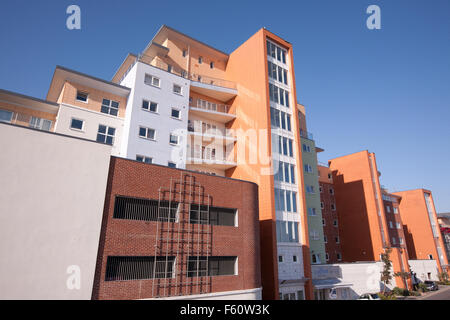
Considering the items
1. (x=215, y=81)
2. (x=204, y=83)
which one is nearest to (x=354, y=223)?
(x=215, y=81)

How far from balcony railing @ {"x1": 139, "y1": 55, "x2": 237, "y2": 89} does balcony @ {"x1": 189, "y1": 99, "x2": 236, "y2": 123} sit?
105 inches

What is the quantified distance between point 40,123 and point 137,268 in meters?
15.3

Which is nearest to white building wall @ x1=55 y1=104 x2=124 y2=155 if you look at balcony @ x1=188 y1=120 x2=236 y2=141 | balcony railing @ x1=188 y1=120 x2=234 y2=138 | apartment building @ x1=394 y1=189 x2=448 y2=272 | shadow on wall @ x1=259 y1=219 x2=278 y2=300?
balcony @ x1=188 y1=120 x2=236 y2=141

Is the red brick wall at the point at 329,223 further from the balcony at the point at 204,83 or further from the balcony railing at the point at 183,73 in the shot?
the balcony railing at the point at 183,73

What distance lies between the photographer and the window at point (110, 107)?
81.6 ft

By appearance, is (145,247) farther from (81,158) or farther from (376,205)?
(376,205)

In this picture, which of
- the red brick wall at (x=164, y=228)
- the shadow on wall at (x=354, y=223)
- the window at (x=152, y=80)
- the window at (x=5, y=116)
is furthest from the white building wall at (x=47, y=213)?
the shadow on wall at (x=354, y=223)

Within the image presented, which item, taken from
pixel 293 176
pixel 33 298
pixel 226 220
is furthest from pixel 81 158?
pixel 293 176

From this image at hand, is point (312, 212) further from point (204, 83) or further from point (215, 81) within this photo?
point (204, 83)

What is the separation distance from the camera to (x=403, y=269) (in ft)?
128

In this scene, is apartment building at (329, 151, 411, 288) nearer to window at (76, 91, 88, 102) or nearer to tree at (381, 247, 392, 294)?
tree at (381, 247, 392, 294)

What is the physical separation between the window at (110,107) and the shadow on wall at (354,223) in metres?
37.6

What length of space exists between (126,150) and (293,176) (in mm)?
16819

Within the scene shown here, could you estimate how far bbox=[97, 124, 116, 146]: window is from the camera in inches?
929
